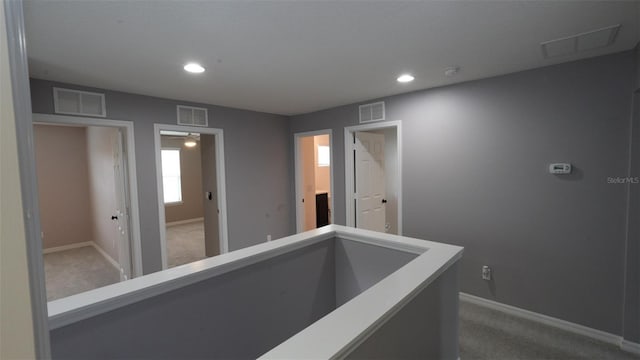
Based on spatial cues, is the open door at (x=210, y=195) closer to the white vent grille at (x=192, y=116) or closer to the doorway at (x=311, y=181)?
the white vent grille at (x=192, y=116)

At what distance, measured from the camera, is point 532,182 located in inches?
109

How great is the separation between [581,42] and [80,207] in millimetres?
7439

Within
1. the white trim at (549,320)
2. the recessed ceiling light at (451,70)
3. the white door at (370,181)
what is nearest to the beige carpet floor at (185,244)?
the white door at (370,181)

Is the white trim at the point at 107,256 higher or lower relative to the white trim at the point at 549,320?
Result: higher

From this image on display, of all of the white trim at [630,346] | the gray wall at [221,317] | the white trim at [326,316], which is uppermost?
the white trim at [326,316]

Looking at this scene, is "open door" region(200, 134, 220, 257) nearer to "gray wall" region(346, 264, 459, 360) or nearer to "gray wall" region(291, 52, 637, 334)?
"gray wall" region(291, 52, 637, 334)

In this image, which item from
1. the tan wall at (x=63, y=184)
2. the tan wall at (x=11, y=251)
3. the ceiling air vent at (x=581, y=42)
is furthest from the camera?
the tan wall at (x=63, y=184)

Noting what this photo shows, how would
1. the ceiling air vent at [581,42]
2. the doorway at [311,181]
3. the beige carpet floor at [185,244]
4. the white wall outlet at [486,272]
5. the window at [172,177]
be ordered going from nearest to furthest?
the ceiling air vent at [581,42] < the white wall outlet at [486,272] < the beige carpet floor at [185,244] < the doorway at [311,181] < the window at [172,177]

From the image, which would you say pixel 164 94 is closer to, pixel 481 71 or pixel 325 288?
pixel 325 288

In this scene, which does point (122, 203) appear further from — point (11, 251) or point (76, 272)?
point (11, 251)

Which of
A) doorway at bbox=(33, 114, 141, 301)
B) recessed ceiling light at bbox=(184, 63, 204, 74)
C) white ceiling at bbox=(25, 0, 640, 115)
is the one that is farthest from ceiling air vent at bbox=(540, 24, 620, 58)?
doorway at bbox=(33, 114, 141, 301)

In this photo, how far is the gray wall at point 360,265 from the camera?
2.31 metres

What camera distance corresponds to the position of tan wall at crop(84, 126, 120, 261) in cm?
421

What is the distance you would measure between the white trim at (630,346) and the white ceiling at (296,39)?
2333 millimetres
